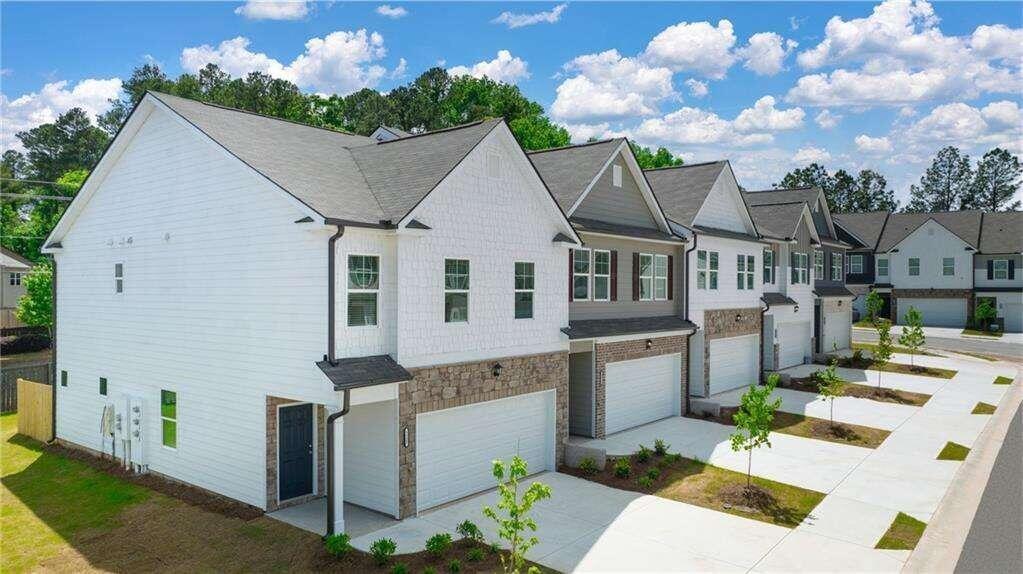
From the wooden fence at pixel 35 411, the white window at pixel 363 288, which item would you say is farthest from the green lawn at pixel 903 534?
the wooden fence at pixel 35 411

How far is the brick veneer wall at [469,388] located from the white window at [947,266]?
47.5 meters

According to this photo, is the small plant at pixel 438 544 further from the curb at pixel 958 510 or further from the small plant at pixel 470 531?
the curb at pixel 958 510

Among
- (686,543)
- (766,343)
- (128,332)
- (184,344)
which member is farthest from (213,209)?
(766,343)

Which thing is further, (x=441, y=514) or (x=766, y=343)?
(x=766, y=343)

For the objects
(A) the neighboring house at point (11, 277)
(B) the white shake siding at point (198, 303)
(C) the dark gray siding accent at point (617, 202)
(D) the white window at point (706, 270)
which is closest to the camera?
(B) the white shake siding at point (198, 303)

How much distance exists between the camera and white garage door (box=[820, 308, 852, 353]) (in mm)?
36406

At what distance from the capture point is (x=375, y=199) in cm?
1359

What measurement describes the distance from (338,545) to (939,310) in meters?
55.3

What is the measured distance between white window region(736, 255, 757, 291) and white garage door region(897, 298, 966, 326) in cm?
3222

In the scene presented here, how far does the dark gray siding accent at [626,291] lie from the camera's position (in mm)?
19047

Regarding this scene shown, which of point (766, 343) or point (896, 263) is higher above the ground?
point (896, 263)

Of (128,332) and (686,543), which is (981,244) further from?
(128,332)

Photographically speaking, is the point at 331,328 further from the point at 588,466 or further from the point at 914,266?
the point at 914,266

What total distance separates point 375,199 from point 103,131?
78.3m
